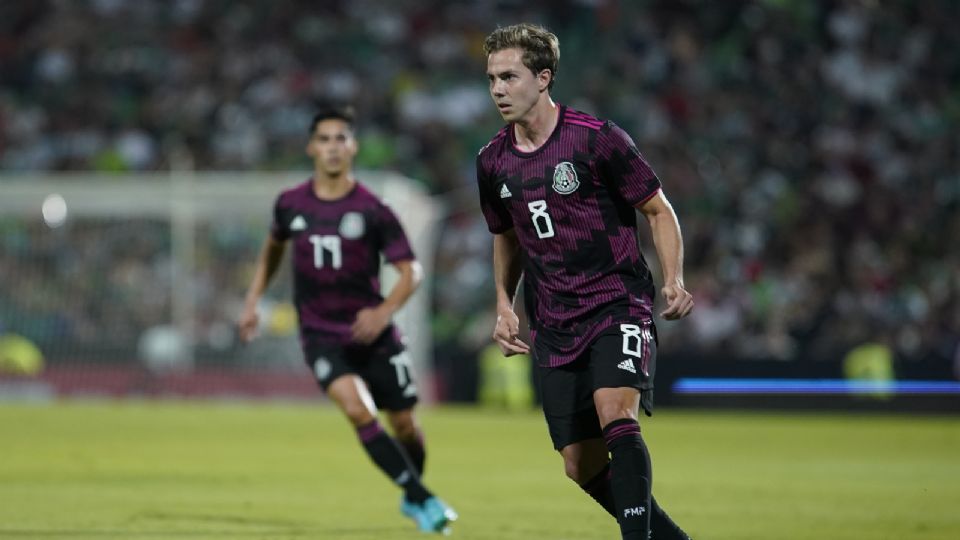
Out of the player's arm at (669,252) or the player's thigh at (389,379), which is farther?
the player's thigh at (389,379)

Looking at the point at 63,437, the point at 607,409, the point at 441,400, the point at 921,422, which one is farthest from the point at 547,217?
the point at 441,400

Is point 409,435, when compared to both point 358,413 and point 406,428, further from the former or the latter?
point 358,413

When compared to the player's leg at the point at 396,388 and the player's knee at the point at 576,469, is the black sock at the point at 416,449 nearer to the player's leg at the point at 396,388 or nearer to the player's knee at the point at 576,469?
the player's leg at the point at 396,388

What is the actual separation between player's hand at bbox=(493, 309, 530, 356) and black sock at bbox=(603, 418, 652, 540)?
54cm

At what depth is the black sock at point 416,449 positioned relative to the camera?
9.69m

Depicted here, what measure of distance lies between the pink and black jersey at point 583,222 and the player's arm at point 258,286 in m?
3.51

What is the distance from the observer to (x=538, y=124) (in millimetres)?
6480

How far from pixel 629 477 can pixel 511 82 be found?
162cm

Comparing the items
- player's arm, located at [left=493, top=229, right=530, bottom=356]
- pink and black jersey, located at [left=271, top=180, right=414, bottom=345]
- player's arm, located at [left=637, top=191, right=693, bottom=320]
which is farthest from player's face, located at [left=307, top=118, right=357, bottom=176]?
player's arm, located at [left=637, top=191, right=693, bottom=320]

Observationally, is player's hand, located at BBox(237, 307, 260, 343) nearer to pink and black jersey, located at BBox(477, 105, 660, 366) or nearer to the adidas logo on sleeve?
pink and black jersey, located at BBox(477, 105, 660, 366)

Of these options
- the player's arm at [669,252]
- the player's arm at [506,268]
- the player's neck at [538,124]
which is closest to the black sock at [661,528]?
the player's arm at [669,252]

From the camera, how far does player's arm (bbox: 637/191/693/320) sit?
6.03 m

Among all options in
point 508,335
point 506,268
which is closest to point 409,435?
point 506,268

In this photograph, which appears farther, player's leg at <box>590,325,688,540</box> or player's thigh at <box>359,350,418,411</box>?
player's thigh at <box>359,350,418,411</box>
